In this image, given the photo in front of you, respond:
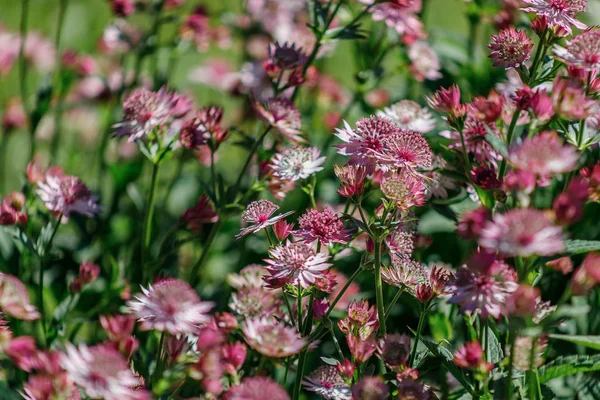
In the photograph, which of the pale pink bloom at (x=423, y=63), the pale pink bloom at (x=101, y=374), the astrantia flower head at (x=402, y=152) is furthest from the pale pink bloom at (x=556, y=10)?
the pale pink bloom at (x=101, y=374)

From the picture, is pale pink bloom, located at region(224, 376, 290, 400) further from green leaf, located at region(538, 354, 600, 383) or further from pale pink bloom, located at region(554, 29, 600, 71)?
pale pink bloom, located at region(554, 29, 600, 71)

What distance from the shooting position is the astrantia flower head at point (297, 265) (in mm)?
850

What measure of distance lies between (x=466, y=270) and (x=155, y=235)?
88 cm

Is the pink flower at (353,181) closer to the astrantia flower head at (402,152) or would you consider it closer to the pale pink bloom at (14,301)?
the astrantia flower head at (402,152)

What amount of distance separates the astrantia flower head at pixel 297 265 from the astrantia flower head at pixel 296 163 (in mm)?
141

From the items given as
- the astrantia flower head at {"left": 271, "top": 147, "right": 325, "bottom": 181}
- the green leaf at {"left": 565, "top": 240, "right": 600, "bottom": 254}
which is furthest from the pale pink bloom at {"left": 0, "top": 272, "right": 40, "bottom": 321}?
the green leaf at {"left": 565, "top": 240, "right": 600, "bottom": 254}

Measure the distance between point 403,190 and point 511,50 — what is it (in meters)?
0.24

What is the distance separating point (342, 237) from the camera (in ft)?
2.90

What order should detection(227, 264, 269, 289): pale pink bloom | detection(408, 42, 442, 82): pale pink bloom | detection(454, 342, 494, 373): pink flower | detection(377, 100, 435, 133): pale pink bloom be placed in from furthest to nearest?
detection(408, 42, 442, 82): pale pink bloom → detection(377, 100, 435, 133): pale pink bloom → detection(227, 264, 269, 289): pale pink bloom → detection(454, 342, 494, 373): pink flower

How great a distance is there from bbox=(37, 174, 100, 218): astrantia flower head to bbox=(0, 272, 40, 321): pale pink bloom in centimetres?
22

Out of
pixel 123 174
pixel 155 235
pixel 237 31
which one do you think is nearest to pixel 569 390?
pixel 155 235

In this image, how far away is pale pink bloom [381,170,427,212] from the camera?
838 millimetres

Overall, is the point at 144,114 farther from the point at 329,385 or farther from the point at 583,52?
the point at 583,52

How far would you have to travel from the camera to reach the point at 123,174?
157 cm
